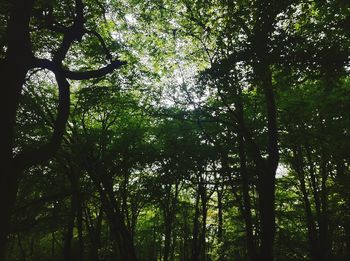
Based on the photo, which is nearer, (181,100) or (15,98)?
(15,98)

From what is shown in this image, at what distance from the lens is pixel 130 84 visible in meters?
16.4

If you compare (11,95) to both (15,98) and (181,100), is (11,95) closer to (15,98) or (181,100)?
(15,98)

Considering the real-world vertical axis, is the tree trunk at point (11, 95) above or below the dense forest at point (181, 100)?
below

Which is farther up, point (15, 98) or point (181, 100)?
point (181, 100)

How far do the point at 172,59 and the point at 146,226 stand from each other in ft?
116

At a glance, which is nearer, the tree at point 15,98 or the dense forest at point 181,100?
the tree at point 15,98

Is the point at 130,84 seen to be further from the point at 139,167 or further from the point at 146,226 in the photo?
the point at 146,226

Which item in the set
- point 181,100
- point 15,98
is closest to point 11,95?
point 15,98

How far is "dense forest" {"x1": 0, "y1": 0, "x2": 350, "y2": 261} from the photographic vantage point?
525 centimetres

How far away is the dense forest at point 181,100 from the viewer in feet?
17.2

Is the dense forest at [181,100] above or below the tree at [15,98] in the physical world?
above

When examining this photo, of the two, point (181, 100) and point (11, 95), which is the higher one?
point (181, 100)

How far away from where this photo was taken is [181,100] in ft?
51.0

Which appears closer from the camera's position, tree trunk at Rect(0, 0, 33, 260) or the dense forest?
tree trunk at Rect(0, 0, 33, 260)
